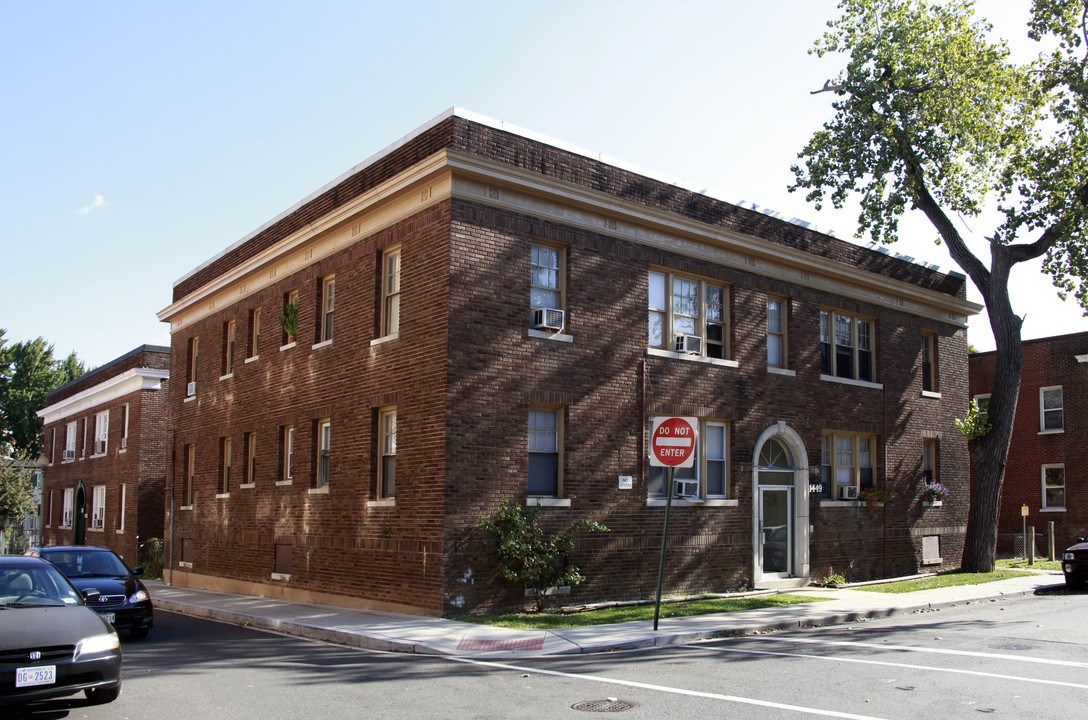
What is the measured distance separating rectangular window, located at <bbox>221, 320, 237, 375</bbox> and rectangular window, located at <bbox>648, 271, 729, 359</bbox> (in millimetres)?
12431

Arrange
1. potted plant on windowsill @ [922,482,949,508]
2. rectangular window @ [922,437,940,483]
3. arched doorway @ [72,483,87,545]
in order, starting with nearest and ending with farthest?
potted plant on windowsill @ [922,482,949,508]
rectangular window @ [922,437,940,483]
arched doorway @ [72,483,87,545]

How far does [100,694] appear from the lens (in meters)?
8.40

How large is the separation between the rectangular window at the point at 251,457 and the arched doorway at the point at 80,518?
18.9 metres

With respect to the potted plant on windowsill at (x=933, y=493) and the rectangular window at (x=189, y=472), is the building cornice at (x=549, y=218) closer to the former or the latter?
the rectangular window at (x=189, y=472)

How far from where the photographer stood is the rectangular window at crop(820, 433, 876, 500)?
75.1 ft

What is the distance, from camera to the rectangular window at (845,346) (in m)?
23.4

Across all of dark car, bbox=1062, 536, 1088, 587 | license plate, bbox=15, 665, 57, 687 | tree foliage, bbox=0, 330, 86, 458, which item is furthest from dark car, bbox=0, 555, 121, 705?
tree foliage, bbox=0, 330, 86, 458

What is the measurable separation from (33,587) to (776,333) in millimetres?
17028

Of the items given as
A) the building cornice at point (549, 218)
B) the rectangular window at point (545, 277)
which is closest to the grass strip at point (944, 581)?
the building cornice at point (549, 218)

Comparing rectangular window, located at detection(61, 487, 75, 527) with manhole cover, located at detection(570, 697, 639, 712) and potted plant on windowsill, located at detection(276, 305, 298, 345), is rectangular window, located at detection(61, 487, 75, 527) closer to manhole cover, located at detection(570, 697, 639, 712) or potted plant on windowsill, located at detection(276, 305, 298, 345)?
potted plant on windowsill, located at detection(276, 305, 298, 345)

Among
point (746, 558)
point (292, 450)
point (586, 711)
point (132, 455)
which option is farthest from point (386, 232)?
point (132, 455)

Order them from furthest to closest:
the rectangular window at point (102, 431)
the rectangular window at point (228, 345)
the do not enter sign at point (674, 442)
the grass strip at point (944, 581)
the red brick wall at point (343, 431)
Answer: the rectangular window at point (102, 431), the rectangular window at point (228, 345), the grass strip at point (944, 581), the red brick wall at point (343, 431), the do not enter sign at point (674, 442)

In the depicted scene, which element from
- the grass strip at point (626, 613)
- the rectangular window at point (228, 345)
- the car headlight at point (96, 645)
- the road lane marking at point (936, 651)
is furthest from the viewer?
the rectangular window at point (228, 345)

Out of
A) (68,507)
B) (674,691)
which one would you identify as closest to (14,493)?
(68,507)
